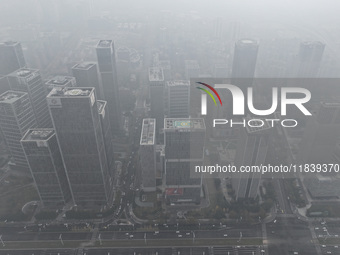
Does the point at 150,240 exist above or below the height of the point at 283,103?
below

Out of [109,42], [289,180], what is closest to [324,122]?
[289,180]

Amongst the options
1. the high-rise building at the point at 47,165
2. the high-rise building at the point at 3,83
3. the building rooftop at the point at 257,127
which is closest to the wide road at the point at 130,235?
the high-rise building at the point at 47,165

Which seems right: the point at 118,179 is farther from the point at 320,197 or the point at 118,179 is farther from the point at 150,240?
the point at 320,197

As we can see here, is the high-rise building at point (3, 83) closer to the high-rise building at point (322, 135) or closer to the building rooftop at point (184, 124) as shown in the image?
the building rooftop at point (184, 124)

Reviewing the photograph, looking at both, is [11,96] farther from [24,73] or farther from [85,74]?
[85,74]

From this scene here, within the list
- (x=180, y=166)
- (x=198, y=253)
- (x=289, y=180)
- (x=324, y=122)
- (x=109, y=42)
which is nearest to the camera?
(x=198, y=253)

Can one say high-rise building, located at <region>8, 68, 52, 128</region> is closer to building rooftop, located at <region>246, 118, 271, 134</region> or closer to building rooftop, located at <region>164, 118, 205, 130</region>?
building rooftop, located at <region>164, 118, 205, 130</region>

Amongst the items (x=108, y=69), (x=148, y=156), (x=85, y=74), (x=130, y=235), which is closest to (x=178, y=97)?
(x=108, y=69)
